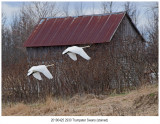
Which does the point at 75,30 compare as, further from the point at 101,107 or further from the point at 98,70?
the point at 101,107

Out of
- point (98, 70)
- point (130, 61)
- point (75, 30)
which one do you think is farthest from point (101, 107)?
point (75, 30)

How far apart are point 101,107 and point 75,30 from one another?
26.4 ft

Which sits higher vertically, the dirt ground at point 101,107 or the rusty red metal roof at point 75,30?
the rusty red metal roof at point 75,30

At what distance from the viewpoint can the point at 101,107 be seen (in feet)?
34.6

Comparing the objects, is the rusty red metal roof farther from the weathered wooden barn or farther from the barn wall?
the barn wall

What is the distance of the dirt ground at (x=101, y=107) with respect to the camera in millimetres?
9656

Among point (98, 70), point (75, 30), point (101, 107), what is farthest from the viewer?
point (75, 30)

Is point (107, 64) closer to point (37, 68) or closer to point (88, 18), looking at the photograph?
point (37, 68)

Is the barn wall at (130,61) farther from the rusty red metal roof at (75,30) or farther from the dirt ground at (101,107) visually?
the rusty red metal roof at (75,30)

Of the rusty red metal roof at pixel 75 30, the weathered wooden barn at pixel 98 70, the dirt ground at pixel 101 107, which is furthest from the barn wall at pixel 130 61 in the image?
the rusty red metal roof at pixel 75 30

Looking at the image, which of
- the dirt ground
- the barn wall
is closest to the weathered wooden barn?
the barn wall

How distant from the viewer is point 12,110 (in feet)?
38.5

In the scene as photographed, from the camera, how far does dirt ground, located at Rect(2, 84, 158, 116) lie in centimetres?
966

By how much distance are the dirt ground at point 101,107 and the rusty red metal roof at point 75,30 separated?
500cm
